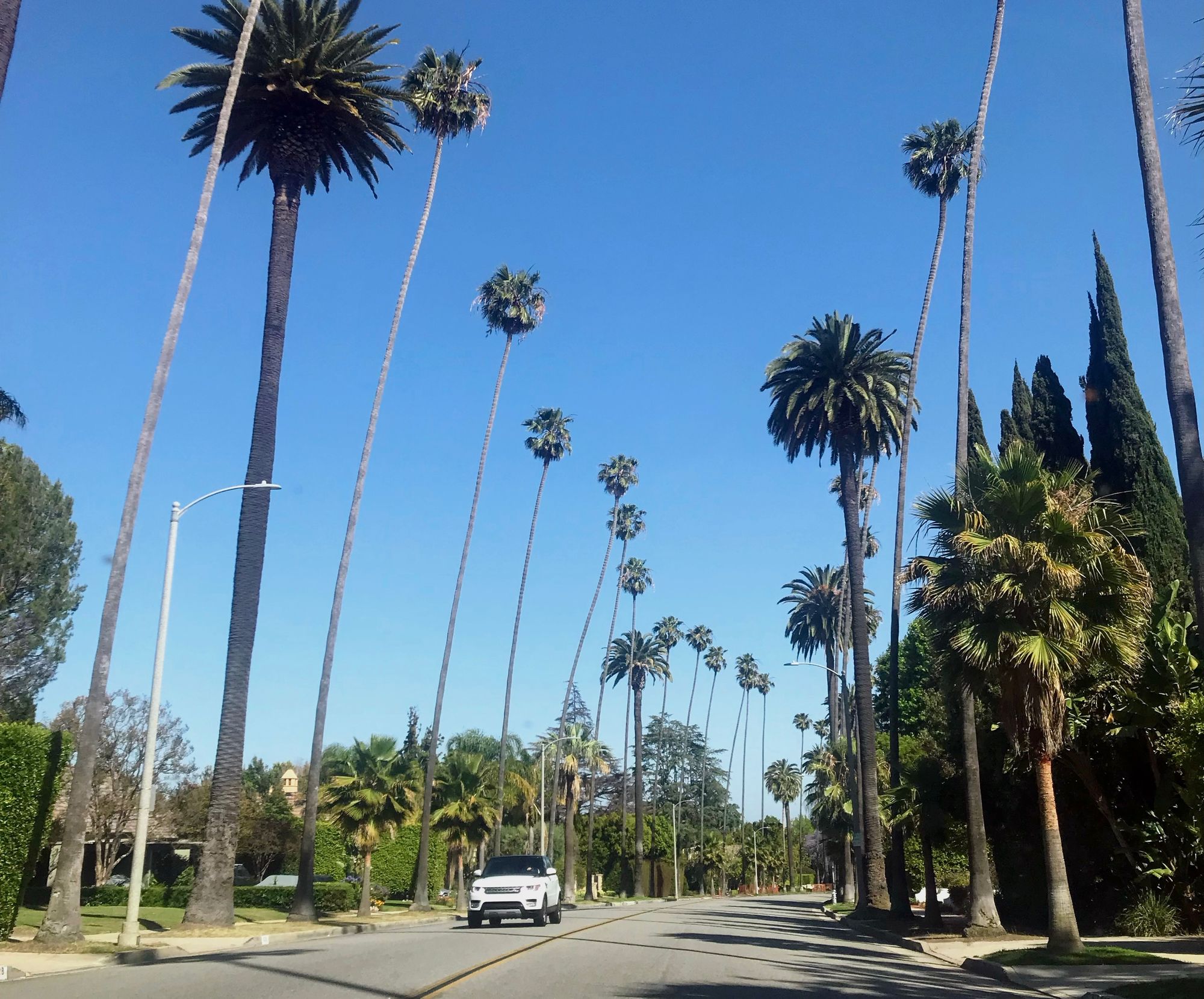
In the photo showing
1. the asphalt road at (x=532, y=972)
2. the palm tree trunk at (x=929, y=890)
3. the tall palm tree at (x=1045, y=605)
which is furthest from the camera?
the palm tree trunk at (x=929, y=890)

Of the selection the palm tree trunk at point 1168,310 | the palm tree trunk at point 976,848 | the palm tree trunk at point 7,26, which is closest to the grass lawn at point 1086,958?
the palm tree trunk at point 976,848

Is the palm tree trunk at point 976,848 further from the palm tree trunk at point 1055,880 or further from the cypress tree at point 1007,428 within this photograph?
the cypress tree at point 1007,428

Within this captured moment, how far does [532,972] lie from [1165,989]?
7.82m

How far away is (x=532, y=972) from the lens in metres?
14.0

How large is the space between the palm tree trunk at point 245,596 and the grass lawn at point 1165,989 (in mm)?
18544

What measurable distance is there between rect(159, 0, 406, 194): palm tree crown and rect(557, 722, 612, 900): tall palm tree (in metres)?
42.2

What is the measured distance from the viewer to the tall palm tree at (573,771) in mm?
60219

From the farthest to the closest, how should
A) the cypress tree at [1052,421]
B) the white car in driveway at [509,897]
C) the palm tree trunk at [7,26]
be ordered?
the cypress tree at [1052,421] < the white car in driveway at [509,897] < the palm tree trunk at [7,26]

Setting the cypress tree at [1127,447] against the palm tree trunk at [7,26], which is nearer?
the palm tree trunk at [7,26]

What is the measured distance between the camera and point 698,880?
372 feet

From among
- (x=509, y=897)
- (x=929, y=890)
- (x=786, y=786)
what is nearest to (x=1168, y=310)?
(x=509, y=897)

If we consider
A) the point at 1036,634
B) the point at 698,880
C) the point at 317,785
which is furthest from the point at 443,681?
the point at 698,880

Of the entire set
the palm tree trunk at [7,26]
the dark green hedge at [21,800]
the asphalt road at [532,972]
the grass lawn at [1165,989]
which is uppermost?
the palm tree trunk at [7,26]

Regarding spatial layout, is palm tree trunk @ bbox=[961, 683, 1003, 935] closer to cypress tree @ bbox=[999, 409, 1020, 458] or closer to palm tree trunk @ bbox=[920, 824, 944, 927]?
palm tree trunk @ bbox=[920, 824, 944, 927]
